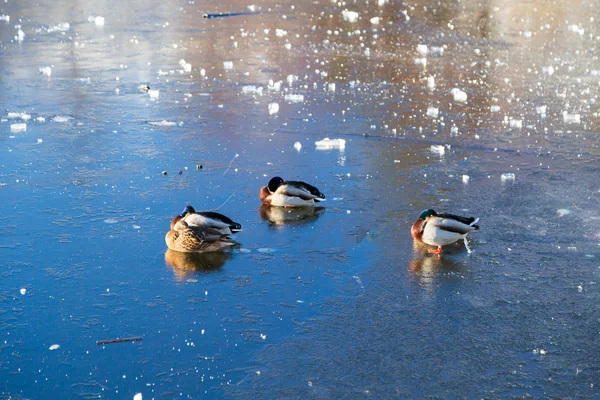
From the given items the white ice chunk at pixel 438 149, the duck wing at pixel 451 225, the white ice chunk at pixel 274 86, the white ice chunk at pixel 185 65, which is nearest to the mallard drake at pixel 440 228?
the duck wing at pixel 451 225

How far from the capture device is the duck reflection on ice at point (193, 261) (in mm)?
7180

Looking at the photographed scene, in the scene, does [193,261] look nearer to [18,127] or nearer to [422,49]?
[18,127]

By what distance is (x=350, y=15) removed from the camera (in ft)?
80.3

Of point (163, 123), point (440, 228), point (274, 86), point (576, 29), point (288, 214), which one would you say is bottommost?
point (288, 214)

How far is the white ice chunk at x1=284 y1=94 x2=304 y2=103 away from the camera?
13820mm

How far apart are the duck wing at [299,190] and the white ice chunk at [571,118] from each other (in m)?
5.71

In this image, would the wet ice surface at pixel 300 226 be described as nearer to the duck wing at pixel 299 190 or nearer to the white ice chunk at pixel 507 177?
the white ice chunk at pixel 507 177

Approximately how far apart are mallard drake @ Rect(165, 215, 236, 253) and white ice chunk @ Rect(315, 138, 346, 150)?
3.70 m

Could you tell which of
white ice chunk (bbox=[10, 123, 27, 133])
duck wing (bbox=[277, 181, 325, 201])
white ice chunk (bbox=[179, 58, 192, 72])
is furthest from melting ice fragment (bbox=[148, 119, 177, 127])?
white ice chunk (bbox=[179, 58, 192, 72])

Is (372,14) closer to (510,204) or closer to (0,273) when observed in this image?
(510,204)

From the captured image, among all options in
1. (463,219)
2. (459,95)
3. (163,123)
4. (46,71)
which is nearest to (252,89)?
(163,123)

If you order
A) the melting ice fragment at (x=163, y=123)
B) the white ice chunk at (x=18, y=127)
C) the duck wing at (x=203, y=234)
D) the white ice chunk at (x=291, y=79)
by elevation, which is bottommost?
the duck wing at (x=203, y=234)

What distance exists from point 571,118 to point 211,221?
24.4ft

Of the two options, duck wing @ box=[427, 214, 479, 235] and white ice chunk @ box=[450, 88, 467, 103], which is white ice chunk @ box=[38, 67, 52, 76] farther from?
duck wing @ box=[427, 214, 479, 235]
